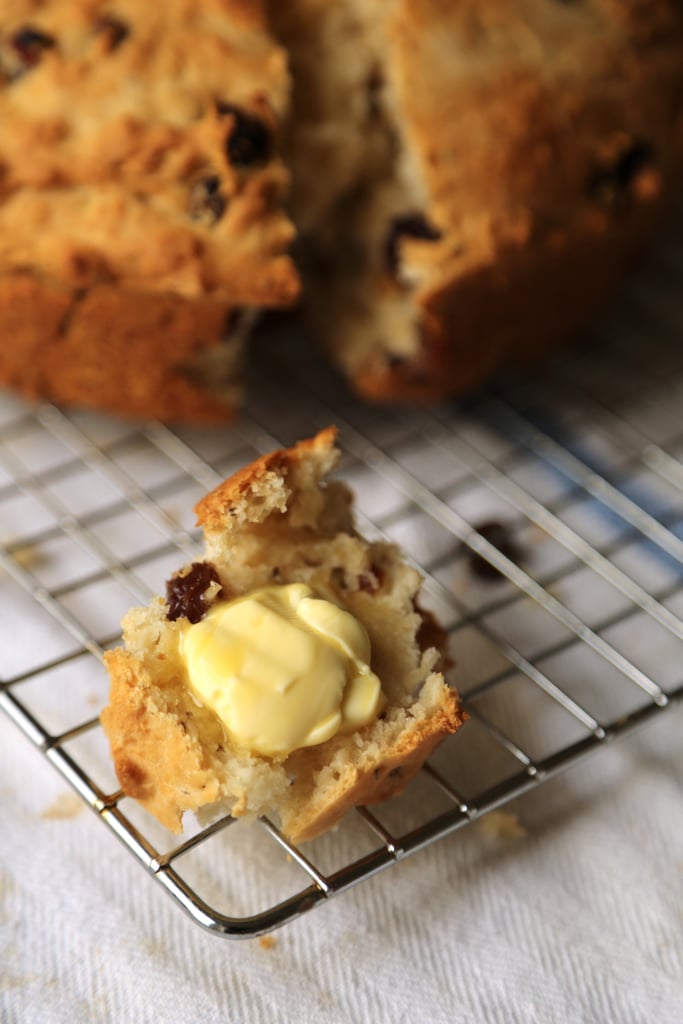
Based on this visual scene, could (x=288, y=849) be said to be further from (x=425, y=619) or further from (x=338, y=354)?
(x=338, y=354)

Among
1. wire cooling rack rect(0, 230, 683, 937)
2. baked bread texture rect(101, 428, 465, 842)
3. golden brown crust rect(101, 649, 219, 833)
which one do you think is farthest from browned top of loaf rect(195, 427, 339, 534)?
wire cooling rack rect(0, 230, 683, 937)

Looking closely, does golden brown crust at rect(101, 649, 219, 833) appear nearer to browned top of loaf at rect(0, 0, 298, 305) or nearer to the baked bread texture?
the baked bread texture

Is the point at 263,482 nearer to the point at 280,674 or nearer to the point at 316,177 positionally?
the point at 280,674

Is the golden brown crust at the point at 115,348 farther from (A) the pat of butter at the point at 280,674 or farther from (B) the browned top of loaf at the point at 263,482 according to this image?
(A) the pat of butter at the point at 280,674

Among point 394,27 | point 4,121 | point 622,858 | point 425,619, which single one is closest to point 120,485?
point 4,121

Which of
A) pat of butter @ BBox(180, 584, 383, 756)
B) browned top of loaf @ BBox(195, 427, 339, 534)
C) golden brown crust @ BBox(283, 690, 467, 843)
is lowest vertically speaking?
golden brown crust @ BBox(283, 690, 467, 843)

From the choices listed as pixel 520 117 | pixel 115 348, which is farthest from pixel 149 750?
pixel 520 117
